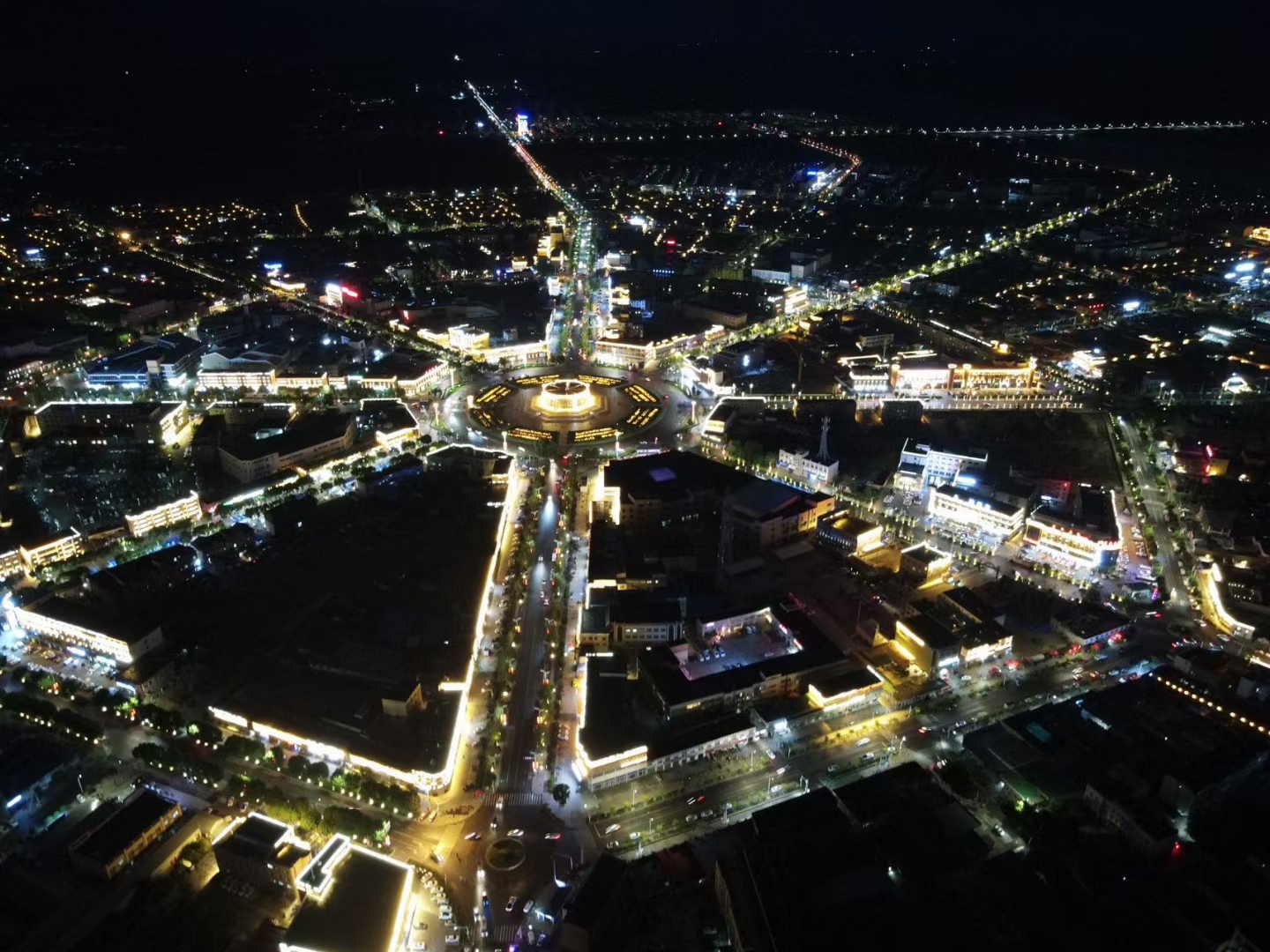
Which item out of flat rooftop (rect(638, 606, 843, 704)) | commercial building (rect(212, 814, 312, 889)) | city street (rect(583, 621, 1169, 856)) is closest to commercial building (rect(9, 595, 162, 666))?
commercial building (rect(212, 814, 312, 889))

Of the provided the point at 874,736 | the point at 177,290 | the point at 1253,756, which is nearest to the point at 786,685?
the point at 874,736

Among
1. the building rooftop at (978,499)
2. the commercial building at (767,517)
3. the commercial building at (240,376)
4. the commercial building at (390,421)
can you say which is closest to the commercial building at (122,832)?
the commercial building at (767,517)

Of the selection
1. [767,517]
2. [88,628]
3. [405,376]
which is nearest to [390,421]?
[405,376]

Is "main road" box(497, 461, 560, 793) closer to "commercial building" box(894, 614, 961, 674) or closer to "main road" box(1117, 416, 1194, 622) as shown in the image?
"commercial building" box(894, 614, 961, 674)

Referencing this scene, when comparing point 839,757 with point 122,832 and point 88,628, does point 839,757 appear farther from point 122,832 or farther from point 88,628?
point 88,628

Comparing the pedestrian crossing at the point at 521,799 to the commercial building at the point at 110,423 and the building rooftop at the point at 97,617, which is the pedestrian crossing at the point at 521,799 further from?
the commercial building at the point at 110,423

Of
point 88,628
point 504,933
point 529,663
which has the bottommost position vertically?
point 504,933

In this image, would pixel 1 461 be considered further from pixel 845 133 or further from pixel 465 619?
pixel 845 133
